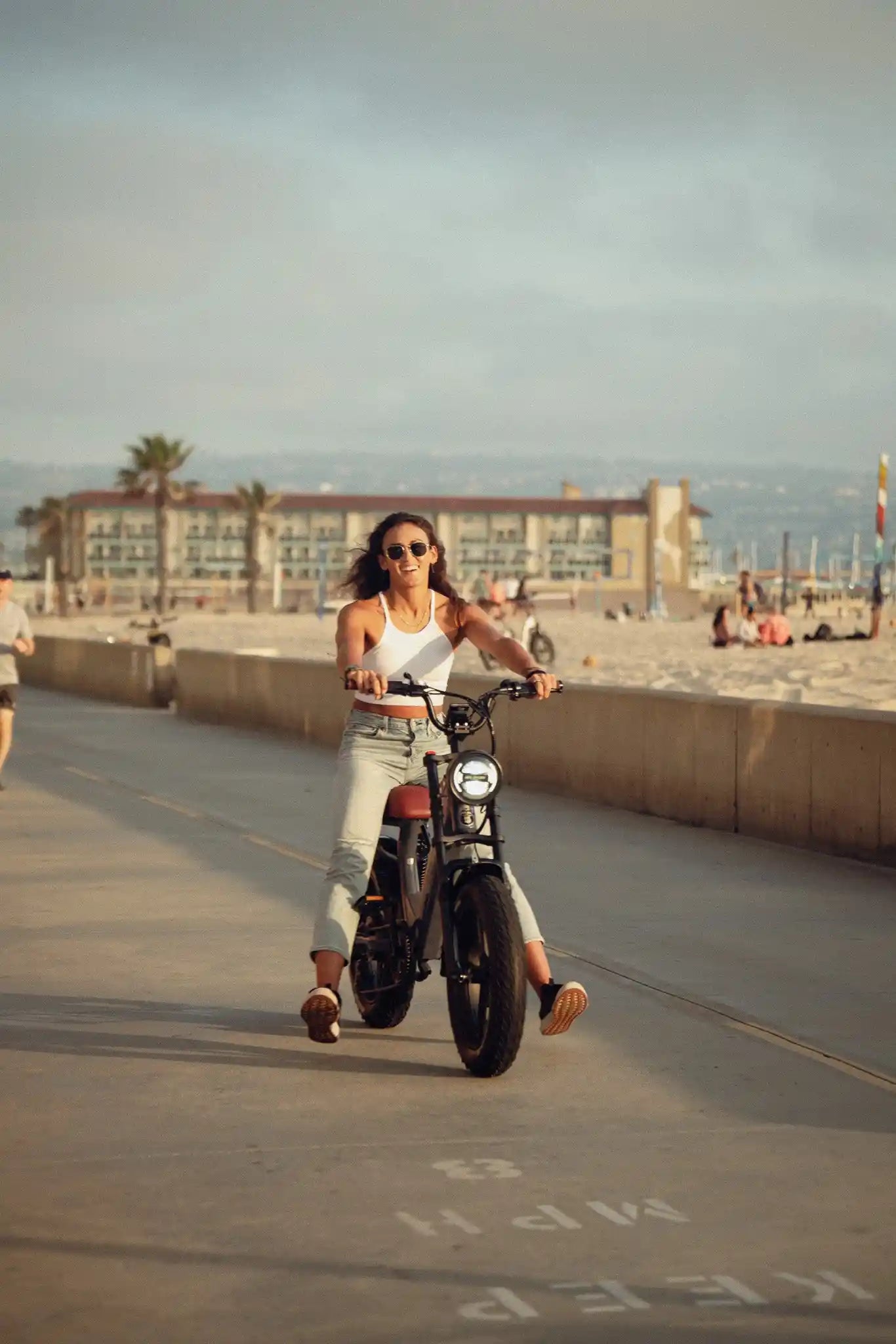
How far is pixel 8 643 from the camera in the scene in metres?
17.5

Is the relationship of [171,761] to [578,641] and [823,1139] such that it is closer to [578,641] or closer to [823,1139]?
[823,1139]

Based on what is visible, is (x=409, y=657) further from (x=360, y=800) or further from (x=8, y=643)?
(x=8, y=643)

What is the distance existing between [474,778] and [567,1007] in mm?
804

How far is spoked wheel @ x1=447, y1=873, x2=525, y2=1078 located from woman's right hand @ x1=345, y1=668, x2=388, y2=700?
66 cm

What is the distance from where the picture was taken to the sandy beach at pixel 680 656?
2950 cm

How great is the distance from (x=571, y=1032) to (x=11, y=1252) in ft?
10.7

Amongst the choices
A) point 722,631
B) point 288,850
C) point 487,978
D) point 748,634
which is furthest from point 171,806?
point 722,631

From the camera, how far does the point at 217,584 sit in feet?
615

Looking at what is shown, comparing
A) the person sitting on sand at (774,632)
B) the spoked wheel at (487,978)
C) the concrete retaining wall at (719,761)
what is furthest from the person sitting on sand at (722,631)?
the spoked wheel at (487,978)

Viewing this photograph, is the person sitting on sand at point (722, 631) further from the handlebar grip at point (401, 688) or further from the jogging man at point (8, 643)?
the handlebar grip at point (401, 688)

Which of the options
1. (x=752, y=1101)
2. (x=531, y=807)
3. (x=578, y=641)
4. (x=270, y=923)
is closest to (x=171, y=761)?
(x=531, y=807)

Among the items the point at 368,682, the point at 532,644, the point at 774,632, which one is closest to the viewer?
the point at 368,682

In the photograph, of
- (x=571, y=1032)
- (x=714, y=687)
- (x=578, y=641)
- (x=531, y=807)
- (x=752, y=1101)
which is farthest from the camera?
(x=578, y=641)

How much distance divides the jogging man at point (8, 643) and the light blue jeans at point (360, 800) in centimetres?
971
